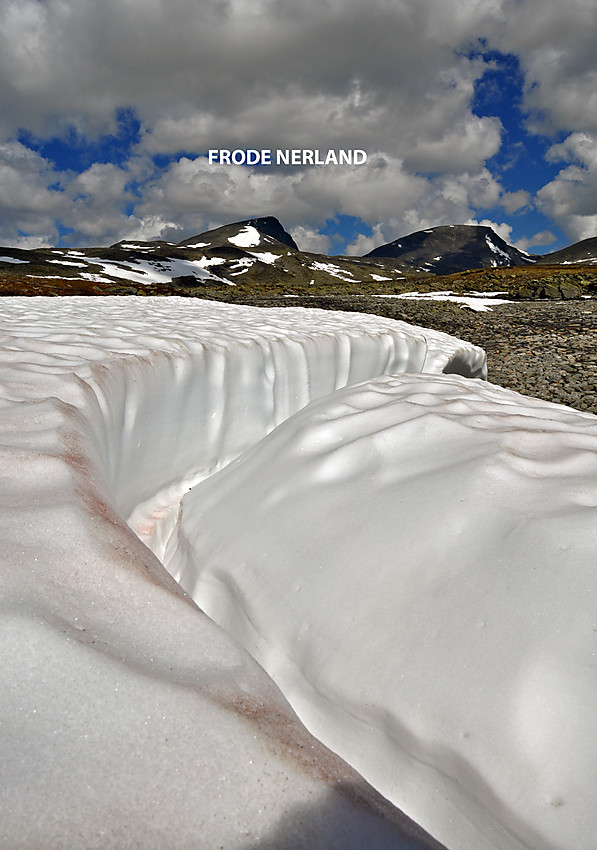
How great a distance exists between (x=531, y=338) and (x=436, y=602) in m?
9.96

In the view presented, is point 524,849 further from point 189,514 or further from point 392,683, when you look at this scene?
point 189,514

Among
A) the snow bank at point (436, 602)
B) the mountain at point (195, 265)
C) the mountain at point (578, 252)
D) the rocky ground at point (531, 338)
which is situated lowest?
the snow bank at point (436, 602)

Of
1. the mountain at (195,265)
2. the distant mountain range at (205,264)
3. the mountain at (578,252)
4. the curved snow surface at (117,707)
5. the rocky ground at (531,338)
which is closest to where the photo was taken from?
the curved snow surface at (117,707)

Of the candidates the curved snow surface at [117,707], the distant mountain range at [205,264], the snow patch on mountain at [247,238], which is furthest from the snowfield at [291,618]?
the snow patch on mountain at [247,238]

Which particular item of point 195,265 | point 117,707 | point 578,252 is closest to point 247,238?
point 195,265

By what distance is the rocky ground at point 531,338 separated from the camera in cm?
713

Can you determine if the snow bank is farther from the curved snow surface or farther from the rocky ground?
the rocky ground

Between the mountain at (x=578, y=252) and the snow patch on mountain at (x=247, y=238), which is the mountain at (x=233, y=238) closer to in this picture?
the snow patch on mountain at (x=247, y=238)

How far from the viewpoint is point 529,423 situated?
8.25 ft

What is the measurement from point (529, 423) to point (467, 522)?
1.10 metres

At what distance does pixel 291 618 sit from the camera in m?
1.71

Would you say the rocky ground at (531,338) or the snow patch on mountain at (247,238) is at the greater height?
the snow patch on mountain at (247,238)

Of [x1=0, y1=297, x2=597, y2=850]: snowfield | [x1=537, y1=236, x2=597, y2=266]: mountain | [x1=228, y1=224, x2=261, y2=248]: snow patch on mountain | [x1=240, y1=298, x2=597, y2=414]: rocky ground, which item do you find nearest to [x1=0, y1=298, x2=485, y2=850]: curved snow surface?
[x1=0, y1=297, x2=597, y2=850]: snowfield

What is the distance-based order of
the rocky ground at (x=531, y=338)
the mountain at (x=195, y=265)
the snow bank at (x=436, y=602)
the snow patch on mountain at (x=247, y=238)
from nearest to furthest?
1. the snow bank at (x=436, y=602)
2. the rocky ground at (x=531, y=338)
3. the mountain at (x=195, y=265)
4. the snow patch on mountain at (x=247, y=238)
